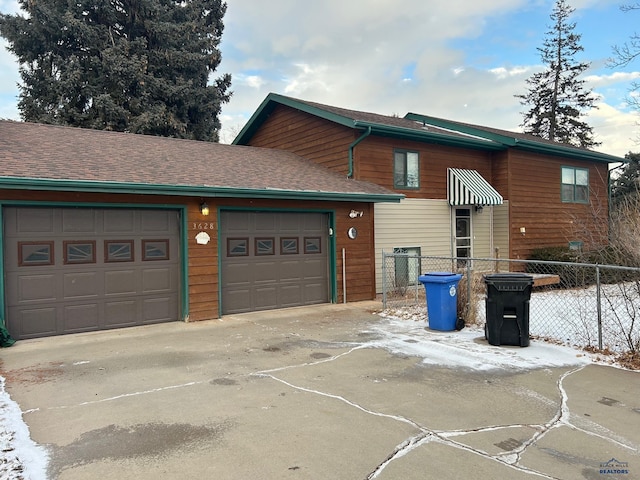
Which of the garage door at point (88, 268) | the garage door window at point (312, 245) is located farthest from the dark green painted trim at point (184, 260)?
the garage door window at point (312, 245)

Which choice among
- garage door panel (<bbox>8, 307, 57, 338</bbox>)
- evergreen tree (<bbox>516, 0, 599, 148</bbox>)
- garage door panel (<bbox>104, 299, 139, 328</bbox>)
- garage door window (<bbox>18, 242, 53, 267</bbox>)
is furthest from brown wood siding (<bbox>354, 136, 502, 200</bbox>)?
evergreen tree (<bbox>516, 0, 599, 148</bbox>)

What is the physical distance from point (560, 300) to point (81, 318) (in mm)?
10438

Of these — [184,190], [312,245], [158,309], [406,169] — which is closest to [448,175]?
[406,169]

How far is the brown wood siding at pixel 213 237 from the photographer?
789 centimetres

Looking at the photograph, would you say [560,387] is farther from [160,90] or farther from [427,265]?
[160,90]

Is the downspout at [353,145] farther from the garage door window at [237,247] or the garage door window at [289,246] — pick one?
the garage door window at [237,247]

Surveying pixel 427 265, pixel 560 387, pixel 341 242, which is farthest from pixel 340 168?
pixel 560 387

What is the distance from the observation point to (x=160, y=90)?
21.3m

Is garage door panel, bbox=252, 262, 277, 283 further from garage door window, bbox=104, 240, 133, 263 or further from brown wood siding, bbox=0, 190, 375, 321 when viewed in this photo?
garage door window, bbox=104, 240, 133, 263

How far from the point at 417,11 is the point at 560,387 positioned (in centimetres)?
1178

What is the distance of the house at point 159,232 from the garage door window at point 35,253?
0.9 inches

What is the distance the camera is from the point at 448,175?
13.7 metres

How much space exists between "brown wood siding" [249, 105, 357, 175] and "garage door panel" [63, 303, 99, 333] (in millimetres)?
7035

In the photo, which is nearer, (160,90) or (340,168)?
(340,168)
